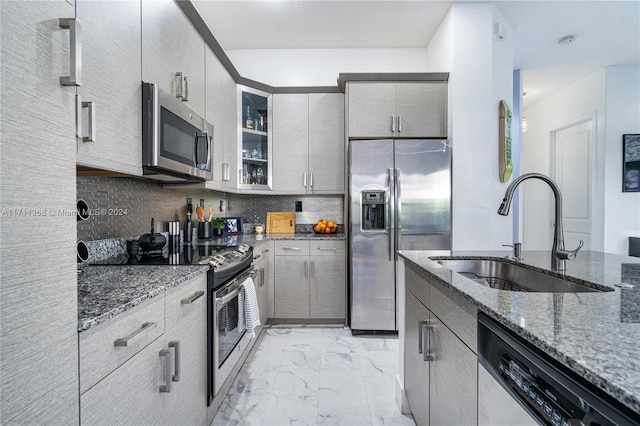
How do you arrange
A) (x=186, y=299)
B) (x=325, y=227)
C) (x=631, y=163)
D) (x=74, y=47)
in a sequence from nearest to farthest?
(x=74, y=47)
(x=186, y=299)
(x=325, y=227)
(x=631, y=163)

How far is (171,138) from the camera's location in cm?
172

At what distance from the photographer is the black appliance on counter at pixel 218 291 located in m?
1.65

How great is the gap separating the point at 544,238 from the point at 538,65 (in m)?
2.41

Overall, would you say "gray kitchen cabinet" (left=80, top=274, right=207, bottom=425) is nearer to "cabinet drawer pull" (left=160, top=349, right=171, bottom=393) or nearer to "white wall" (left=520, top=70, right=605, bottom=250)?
"cabinet drawer pull" (left=160, top=349, right=171, bottom=393)

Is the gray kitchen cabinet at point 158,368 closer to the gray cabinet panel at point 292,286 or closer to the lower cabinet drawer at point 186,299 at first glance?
the lower cabinet drawer at point 186,299

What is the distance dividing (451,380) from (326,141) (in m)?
2.65

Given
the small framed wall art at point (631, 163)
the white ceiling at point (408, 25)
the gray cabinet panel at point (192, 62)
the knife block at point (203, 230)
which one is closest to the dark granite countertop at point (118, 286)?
the gray cabinet panel at point (192, 62)

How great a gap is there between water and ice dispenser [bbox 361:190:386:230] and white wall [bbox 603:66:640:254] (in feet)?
9.92

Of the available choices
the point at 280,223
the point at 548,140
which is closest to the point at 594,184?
the point at 548,140

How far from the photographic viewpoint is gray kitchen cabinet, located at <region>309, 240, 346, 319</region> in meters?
3.14

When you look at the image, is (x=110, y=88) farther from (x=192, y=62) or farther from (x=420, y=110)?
(x=420, y=110)

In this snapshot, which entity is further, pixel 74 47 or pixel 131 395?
pixel 131 395

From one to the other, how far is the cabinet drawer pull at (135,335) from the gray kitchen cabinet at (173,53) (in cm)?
114

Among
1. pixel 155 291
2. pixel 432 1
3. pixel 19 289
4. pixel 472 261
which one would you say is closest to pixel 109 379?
pixel 155 291
